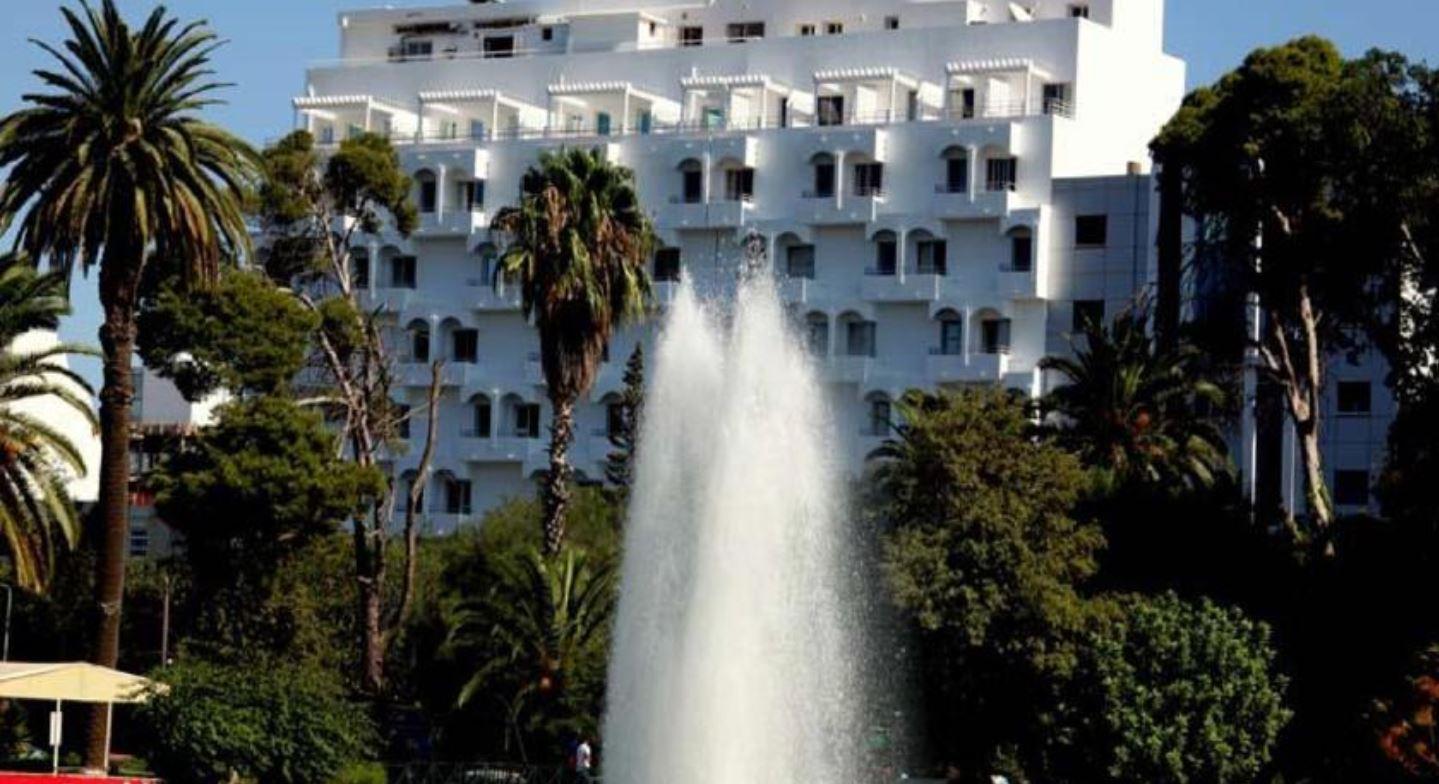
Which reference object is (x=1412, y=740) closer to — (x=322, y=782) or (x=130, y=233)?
(x=322, y=782)

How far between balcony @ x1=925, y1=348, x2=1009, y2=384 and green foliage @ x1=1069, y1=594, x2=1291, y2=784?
46.3 meters

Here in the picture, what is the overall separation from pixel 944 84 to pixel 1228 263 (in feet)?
84.0

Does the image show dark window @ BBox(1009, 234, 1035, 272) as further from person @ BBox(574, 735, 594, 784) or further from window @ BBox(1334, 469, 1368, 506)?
person @ BBox(574, 735, 594, 784)

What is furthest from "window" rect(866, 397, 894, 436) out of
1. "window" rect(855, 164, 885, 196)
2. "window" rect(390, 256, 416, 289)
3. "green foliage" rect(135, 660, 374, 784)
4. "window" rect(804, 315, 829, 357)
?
"green foliage" rect(135, 660, 374, 784)

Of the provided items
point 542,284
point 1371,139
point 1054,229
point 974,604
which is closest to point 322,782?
point 974,604

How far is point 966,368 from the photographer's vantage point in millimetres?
97562

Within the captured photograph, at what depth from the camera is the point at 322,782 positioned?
54594 mm

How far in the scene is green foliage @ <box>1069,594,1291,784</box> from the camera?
48.8 m

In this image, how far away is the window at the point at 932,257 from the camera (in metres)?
99.4

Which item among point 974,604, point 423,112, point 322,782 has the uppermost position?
point 423,112

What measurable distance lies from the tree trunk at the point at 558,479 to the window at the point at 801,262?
102 ft

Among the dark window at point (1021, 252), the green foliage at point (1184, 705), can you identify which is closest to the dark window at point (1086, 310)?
the dark window at point (1021, 252)

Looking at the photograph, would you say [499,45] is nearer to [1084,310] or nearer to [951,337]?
[951,337]

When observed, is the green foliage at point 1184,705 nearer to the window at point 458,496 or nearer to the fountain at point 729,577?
the fountain at point 729,577
